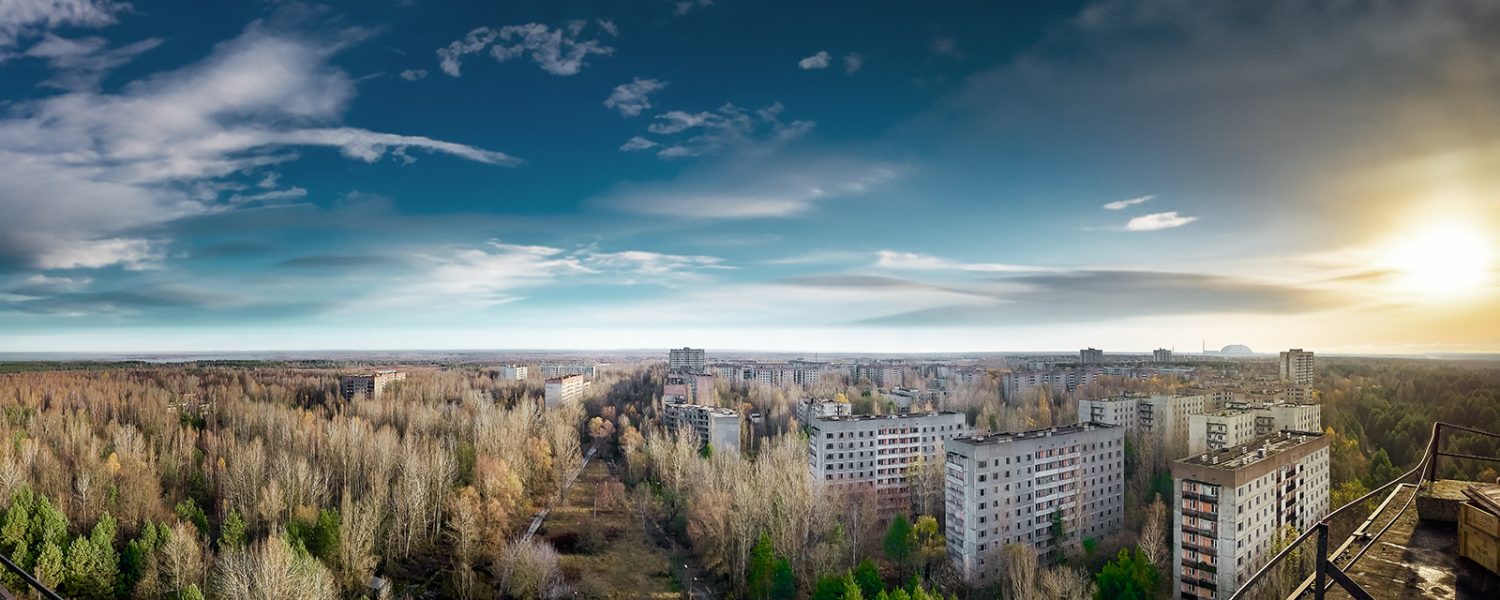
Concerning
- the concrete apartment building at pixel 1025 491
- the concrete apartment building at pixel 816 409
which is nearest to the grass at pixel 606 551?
the concrete apartment building at pixel 1025 491

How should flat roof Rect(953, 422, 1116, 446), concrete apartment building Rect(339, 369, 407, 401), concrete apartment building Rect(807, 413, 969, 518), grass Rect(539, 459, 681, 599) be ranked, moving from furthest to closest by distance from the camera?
concrete apartment building Rect(339, 369, 407, 401)
concrete apartment building Rect(807, 413, 969, 518)
grass Rect(539, 459, 681, 599)
flat roof Rect(953, 422, 1116, 446)

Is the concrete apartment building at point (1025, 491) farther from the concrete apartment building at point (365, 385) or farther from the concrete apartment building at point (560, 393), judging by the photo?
the concrete apartment building at point (365, 385)

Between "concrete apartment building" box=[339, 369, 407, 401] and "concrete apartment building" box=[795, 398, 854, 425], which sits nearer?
"concrete apartment building" box=[795, 398, 854, 425]

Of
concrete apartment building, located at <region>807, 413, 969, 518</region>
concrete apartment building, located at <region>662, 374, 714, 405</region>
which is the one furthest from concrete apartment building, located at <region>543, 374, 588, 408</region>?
concrete apartment building, located at <region>807, 413, 969, 518</region>

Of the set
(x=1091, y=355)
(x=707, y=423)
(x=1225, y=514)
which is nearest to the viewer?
(x=1225, y=514)

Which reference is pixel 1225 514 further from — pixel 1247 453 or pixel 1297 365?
pixel 1297 365

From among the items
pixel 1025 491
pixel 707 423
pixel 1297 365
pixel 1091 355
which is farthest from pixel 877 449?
pixel 1091 355

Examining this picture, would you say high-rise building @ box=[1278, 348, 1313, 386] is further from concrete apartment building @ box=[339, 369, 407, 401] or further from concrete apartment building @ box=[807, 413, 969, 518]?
concrete apartment building @ box=[339, 369, 407, 401]
